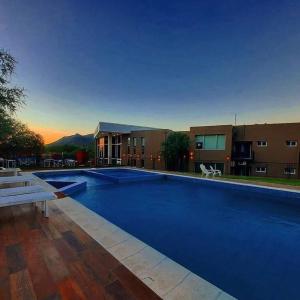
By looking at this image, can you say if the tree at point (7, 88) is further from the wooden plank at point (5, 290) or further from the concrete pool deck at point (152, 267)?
the wooden plank at point (5, 290)

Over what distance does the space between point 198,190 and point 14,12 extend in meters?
11.4

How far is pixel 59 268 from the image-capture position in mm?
2520

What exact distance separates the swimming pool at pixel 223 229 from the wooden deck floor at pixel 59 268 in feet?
4.38

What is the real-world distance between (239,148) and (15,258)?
66.2ft

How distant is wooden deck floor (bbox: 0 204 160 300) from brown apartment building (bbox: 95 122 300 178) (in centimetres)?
1670

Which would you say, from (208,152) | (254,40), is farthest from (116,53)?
(208,152)

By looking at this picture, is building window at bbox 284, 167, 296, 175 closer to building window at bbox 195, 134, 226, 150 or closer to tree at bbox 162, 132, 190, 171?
building window at bbox 195, 134, 226, 150

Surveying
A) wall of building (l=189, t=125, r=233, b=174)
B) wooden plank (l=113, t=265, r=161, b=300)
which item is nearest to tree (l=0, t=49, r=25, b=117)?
wooden plank (l=113, t=265, r=161, b=300)

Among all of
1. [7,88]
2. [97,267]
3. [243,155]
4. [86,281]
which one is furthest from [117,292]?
[243,155]

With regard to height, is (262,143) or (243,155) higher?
(262,143)

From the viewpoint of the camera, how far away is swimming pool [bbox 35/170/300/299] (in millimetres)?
3061

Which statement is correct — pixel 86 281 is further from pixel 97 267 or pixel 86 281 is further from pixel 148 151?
pixel 148 151

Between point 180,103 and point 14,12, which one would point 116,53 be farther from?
point 180,103

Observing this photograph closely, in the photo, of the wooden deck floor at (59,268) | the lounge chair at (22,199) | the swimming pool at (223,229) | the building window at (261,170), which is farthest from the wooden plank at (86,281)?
the building window at (261,170)
